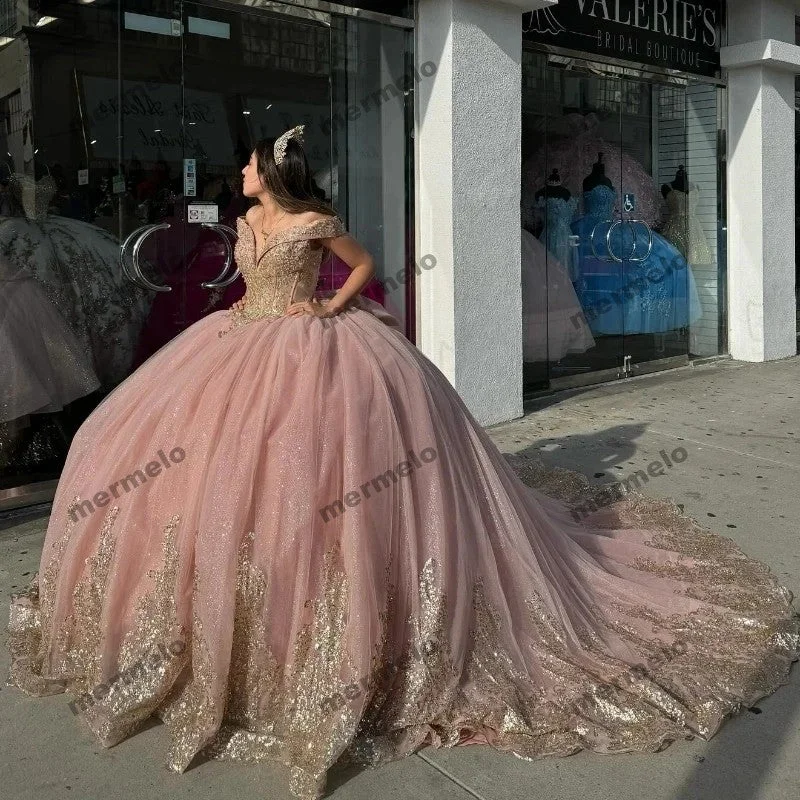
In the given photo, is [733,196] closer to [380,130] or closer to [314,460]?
[380,130]

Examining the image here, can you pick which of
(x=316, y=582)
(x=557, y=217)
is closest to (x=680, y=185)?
(x=557, y=217)

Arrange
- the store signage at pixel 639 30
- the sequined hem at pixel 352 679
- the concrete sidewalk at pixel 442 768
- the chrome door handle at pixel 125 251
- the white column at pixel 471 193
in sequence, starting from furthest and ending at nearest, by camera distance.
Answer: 1. the store signage at pixel 639 30
2. the white column at pixel 471 193
3. the chrome door handle at pixel 125 251
4. the sequined hem at pixel 352 679
5. the concrete sidewalk at pixel 442 768

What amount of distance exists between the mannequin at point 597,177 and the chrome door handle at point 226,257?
11.6 ft

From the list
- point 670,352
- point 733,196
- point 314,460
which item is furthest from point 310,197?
point 733,196

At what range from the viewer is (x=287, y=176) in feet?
11.5

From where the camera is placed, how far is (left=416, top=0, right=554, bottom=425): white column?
21.6ft

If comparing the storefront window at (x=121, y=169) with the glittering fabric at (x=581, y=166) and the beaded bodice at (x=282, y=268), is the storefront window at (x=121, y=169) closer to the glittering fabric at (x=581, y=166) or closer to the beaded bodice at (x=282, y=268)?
the glittering fabric at (x=581, y=166)

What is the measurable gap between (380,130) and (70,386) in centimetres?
272

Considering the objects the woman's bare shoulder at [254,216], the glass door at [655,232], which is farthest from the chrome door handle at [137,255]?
the glass door at [655,232]

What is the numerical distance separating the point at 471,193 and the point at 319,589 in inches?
173

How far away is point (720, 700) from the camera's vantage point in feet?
10.00

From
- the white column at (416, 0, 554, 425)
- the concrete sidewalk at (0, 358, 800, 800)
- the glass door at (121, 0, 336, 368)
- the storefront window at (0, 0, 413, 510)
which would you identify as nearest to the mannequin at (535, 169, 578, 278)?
the white column at (416, 0, 554, 425)

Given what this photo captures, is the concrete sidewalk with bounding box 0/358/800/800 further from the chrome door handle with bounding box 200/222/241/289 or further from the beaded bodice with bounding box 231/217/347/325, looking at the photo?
the chrome door handle with bounding box 200/222/241/289

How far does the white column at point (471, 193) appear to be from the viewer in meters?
6.57
